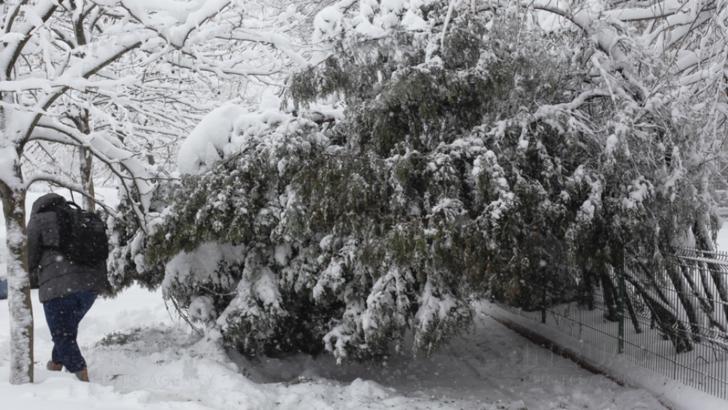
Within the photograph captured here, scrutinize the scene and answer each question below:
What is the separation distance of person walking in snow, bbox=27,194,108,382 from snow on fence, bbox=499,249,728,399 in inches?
206

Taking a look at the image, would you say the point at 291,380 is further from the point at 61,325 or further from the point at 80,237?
the point at 80,237

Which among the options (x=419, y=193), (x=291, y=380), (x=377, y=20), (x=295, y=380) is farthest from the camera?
(x=291, y=380)

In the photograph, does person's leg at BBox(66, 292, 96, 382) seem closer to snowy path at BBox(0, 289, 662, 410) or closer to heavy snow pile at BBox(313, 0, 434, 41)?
snowy path at BBox(0, 289, 662, 410)

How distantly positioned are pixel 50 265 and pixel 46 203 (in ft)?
1.82

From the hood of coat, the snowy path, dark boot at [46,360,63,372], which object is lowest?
the snowy path

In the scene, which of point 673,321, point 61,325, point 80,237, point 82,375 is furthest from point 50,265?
point 673,321

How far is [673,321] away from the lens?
6664 millimetres

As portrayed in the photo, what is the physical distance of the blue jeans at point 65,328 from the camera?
18.5ft

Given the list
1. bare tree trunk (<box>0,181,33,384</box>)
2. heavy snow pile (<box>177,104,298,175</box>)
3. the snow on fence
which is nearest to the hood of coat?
bare tree trunk (<box>0,181,33,384</box>)

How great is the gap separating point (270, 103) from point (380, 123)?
181 cm

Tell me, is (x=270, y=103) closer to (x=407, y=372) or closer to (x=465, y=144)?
(x=465, y=144)

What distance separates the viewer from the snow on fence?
601cm

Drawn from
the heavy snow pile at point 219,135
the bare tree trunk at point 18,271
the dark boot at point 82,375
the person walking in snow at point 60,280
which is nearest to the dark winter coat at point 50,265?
the person walking in snow at point 60,280

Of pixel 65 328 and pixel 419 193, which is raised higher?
pixel 419 193
